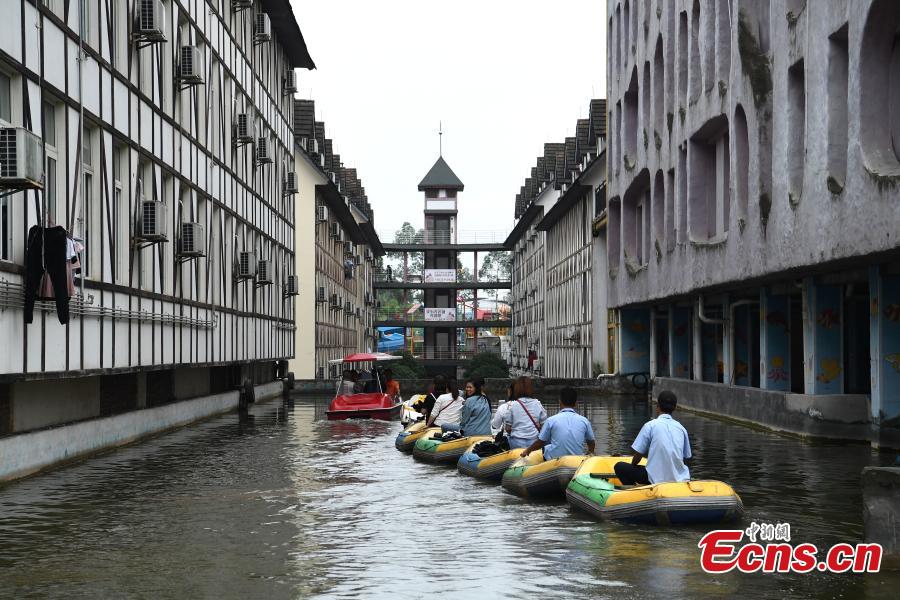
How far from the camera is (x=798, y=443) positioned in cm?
2605

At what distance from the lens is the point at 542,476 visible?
1661cm

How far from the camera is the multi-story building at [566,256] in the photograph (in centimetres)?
5850

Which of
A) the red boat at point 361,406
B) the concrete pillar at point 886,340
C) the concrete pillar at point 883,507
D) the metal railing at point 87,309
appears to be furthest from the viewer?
the red boat at point 361,406

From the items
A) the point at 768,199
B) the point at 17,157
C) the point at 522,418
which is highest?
the point at 768,199

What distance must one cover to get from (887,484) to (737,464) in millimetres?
11052

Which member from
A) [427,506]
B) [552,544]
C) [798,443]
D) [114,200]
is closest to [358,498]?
[427,506]

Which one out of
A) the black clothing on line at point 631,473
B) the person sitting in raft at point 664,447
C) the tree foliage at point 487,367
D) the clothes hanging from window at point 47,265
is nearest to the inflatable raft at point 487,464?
the black clothing on line at point 631,473

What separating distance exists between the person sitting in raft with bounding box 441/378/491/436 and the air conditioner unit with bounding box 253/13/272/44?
23.0 meters

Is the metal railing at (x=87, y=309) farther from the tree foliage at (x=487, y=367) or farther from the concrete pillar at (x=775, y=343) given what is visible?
the tree foliage at (x=487, y=367)

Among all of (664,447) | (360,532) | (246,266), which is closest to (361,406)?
(246,266)

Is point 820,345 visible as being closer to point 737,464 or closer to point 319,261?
point 737,464

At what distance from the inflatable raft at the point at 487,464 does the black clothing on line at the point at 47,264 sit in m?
6.44

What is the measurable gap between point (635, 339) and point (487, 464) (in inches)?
1265

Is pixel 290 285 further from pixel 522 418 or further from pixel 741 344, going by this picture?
pixel 522 418
